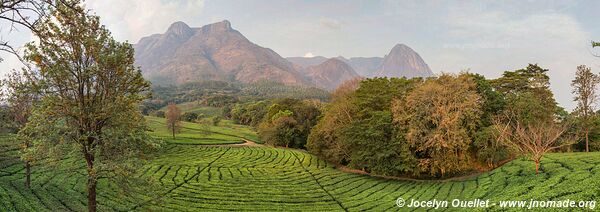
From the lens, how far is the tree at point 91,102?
15539 mm

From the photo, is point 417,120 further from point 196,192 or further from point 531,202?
point 196,192

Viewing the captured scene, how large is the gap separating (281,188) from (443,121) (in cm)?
2221

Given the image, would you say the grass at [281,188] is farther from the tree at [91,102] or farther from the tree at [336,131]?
the tree at [336,131]

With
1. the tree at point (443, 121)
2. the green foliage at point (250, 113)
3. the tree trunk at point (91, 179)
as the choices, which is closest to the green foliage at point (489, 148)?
the tree at point (443, 121)

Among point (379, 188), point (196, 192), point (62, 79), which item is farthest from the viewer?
point (379, 188)

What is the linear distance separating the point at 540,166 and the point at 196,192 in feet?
118

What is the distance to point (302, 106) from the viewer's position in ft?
303

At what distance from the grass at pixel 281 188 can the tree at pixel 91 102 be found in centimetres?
297

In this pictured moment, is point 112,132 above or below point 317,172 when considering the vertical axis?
above

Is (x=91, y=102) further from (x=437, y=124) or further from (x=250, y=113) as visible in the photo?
(x=250, y=113)

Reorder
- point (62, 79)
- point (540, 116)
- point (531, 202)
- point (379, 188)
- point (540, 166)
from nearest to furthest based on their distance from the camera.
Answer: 1. point (62, 79)
2. point (531, 202)
3. point (540, 166)
4. point (379, 188)
5. point (540, 116)

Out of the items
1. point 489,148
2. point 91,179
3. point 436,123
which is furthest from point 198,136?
point 91,179

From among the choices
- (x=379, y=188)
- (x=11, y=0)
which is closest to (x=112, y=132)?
(x=11, y=0)

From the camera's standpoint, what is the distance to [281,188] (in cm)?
3841
